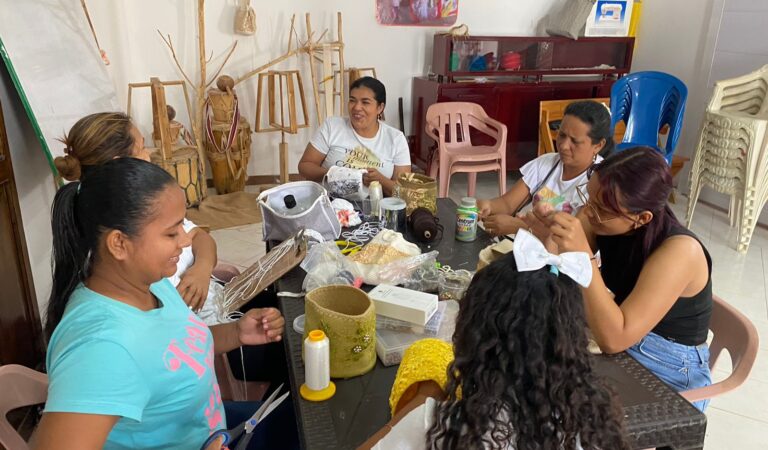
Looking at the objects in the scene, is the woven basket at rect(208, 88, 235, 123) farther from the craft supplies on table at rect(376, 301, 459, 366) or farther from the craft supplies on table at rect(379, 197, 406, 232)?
the craft supplies on table at rect(376, 301, 459, 366)

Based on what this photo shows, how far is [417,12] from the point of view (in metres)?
4.86

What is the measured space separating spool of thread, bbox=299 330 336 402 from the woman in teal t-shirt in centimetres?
22

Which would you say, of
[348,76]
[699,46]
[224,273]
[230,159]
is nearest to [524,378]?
[224,273]

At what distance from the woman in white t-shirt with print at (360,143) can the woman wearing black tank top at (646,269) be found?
4.69 ft

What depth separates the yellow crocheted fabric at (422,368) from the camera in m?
0.94

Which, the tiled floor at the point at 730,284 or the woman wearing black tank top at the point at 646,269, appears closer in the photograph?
the woman wearing black tank top at the point at 646,269

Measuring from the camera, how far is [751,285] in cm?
321

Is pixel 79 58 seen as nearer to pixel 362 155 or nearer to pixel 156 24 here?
pixel 362 155

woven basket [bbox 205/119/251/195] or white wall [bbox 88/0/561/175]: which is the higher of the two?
white wall [bbox 88/0/561/175]

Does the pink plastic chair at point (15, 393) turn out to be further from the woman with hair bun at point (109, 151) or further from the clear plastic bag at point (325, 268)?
the clear plastic bag at point (325, 268)

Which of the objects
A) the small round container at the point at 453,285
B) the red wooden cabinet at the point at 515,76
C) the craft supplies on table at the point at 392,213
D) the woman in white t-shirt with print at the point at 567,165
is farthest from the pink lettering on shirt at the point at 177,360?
the red wooden cabinet at the point at 515,76

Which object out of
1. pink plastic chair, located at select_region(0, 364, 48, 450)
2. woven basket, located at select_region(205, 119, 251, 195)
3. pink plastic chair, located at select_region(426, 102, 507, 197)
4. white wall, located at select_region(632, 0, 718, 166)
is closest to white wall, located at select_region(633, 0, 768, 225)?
white wall, located at select_region(632, 0, 718, 166)

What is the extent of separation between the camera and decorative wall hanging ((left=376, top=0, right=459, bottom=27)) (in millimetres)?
4797

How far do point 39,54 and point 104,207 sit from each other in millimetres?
1814
